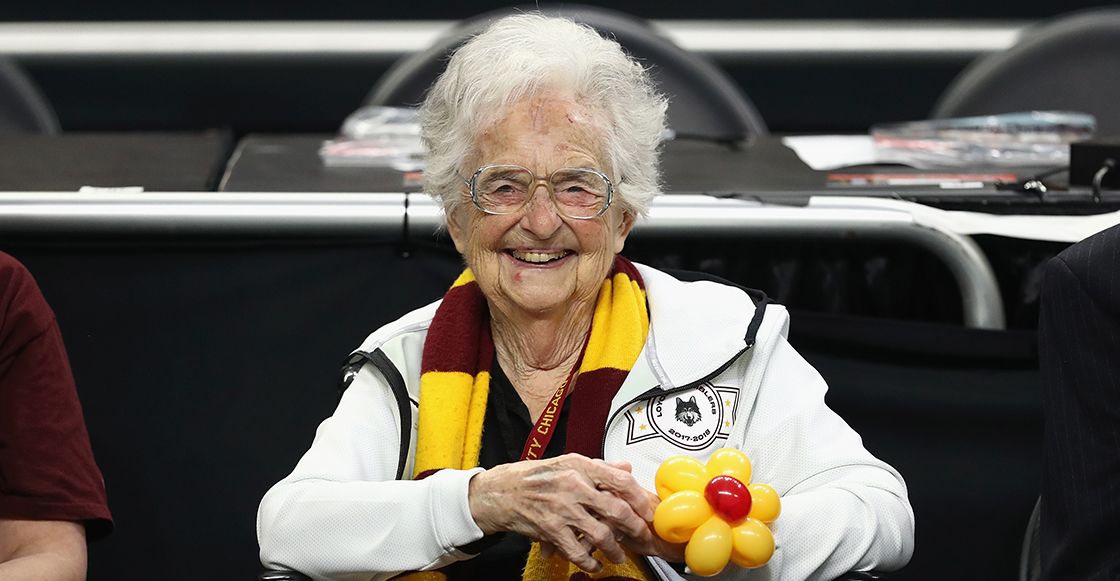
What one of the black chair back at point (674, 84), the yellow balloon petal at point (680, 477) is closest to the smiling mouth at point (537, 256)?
the yellow balloon petal at point (680, 477)

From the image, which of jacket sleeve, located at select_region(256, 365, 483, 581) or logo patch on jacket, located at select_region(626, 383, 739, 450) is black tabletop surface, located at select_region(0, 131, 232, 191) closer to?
jacket sleeve, located at select_region(256, 365, 483, 581)

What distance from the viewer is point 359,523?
128cm

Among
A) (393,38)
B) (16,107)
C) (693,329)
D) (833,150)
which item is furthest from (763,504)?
(393,38)

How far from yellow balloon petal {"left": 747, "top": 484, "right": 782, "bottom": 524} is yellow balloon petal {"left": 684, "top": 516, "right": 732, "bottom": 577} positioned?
5 cm

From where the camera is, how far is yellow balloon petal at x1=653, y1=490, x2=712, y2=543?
3.79ft

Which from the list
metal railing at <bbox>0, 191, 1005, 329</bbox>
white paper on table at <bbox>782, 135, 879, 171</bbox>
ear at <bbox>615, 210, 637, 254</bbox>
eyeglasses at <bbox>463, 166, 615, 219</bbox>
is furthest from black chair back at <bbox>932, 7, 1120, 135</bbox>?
eyeglasses at <bbox>463, 166, 615, 219</bbox>

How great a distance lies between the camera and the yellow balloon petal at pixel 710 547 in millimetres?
1144

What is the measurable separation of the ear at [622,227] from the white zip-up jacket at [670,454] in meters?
0.08

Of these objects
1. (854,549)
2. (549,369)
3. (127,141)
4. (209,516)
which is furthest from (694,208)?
(127,141)

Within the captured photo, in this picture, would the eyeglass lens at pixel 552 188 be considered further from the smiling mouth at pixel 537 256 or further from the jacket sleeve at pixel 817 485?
the jacket sleeve at pixel 817 485

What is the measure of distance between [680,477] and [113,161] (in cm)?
138

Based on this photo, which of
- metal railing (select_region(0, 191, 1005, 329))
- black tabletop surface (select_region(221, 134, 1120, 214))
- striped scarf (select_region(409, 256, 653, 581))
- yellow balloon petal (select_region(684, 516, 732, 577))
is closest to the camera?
yellow balloon petal (select_region(684, 516, 732, 577))

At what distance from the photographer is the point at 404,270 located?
1756mm

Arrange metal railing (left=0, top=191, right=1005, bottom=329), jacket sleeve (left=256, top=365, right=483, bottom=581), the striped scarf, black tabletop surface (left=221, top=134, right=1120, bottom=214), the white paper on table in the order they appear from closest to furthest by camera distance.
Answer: jacket sleeve (left=256, top=365, right=483, bottom=581) < the striped scarf < metal railing (left=0, top=191, right=1005, bottom=329) < black tabletop surface (left=221, top=134, right=1120, bottom=214) < the white paper on table
